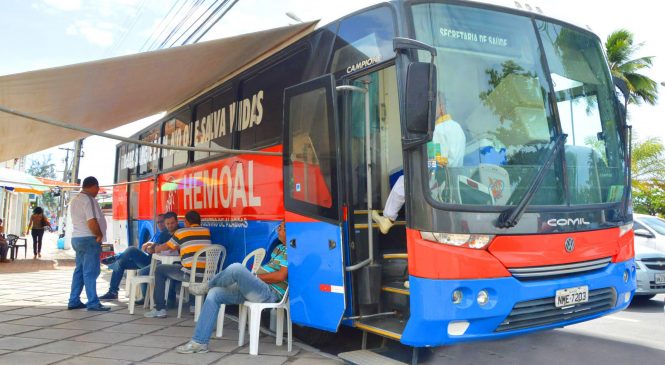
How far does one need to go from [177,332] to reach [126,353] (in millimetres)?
1058

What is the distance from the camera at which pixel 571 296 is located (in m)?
4.40

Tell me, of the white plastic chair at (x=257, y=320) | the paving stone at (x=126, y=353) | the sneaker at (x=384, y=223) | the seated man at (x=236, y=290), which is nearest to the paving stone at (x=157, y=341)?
the paving stone at (x=126, y=353)

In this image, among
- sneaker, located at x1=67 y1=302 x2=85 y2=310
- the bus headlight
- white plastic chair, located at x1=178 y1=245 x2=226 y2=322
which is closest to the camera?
the bus headlight

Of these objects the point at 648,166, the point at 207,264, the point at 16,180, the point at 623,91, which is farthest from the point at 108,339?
the point at 648,166

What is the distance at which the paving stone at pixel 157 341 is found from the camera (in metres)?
5.85

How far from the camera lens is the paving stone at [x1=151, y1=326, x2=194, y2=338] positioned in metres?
6.41

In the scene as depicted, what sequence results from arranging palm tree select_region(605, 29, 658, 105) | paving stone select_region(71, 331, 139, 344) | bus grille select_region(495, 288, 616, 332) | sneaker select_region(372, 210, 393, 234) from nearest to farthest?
bus grille select_region(495, 288, 616, 332) < sneaker select_region(372, 210, 393, 234) < paving stone select_region(71, 331, 139, 344) < palm tree select_region(605, 29, 658, 105)

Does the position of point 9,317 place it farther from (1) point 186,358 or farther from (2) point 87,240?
(1) point 186,358

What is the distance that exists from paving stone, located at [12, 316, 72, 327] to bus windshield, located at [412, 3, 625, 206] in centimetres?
550

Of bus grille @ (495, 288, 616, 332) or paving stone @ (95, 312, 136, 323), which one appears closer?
bus grille @ (495, 288, 616, 332)

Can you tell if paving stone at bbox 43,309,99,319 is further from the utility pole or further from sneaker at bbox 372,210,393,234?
the utility pole

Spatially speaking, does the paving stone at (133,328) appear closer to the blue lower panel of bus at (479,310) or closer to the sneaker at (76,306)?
the sneaker at (76,306)

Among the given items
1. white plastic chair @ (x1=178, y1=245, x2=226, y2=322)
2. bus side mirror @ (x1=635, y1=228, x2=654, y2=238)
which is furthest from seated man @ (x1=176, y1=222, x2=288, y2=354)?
bus side mirror @ (x1=635, y1=228, x2=654, y2=238)

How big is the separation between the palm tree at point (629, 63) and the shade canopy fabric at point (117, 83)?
2024cm
